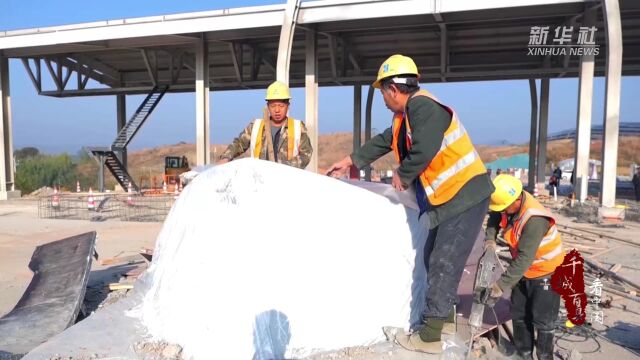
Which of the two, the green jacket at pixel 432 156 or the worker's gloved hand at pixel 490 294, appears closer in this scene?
the green jacket at pixel 432 156

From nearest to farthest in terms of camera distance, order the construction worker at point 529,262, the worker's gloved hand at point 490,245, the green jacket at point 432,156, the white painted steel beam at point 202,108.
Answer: the green jacket at point 432,156, the construction worker at point 529,262, the worker's gloved hand at point 490,245, the white painted steel beam at point 202,108

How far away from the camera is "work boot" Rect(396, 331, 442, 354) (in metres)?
2.90

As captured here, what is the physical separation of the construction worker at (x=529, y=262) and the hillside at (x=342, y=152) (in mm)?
38059

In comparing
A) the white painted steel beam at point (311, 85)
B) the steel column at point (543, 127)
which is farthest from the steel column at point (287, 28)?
the steel column at point (543, 127)

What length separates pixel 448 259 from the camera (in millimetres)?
2904

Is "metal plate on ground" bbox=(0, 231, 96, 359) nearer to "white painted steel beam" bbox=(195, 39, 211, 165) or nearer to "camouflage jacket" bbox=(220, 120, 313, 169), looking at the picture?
"camouflage jacket" bbox=(220, 120, 313, 169)

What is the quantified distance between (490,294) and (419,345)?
1.98ft

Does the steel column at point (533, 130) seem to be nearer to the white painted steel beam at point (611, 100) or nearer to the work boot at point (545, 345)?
the white painted steel beam at point (611, 100)

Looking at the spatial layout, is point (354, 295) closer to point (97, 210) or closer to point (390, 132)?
point (390, 132)

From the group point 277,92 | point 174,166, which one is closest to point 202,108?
point 174,166

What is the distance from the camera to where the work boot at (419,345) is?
290 centimetres

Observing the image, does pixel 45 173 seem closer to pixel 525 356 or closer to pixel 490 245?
pixel 490 245

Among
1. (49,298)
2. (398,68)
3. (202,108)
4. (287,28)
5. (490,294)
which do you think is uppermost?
(287,28)

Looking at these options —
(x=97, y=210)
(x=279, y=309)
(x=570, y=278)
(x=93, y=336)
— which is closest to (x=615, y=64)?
(x=570, y=278)
